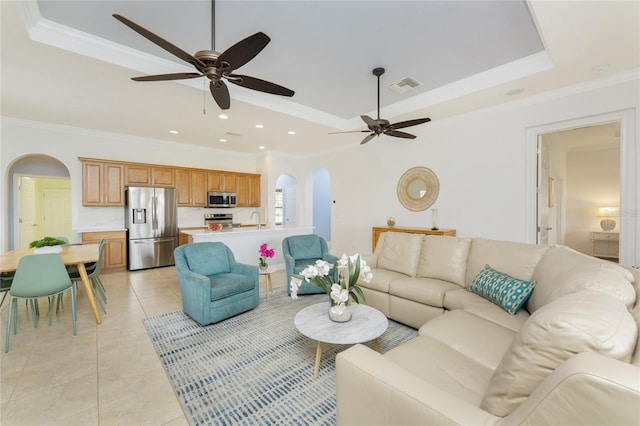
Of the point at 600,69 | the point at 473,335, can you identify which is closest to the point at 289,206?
the point at 600,69

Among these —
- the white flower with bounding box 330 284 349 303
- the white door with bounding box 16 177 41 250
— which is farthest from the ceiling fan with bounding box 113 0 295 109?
the white door with bounding box 16 177 41 250

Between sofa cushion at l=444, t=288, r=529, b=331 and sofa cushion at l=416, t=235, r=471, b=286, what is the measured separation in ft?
0.71

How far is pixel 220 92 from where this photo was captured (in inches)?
92.9

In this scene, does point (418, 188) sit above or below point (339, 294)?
above

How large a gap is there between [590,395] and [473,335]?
1183 mm

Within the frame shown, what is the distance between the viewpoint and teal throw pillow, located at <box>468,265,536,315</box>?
2010 mm

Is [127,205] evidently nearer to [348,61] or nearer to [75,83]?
[75,83]

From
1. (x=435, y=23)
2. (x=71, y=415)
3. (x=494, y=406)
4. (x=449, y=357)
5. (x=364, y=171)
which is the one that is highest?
(x=435, y=23)

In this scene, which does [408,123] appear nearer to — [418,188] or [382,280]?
[418,188]

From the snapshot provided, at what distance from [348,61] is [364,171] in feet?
9.74

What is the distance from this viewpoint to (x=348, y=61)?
117 inches

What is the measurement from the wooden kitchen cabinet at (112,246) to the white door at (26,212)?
2.18 metres

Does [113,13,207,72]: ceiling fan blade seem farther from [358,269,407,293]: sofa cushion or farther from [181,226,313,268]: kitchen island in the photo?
[181,226,313,268]: kitchen island

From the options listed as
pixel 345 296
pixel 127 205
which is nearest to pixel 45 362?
pixel 345 296
